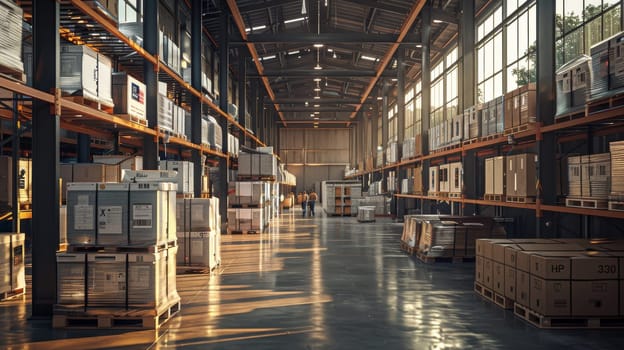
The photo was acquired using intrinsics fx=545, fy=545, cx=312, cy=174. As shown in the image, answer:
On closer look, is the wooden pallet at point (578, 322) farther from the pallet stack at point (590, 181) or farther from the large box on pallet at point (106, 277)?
the large box on pallet at point (106, 277)

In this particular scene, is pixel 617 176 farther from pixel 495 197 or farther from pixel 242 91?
pixel 242 91

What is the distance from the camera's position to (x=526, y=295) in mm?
5727

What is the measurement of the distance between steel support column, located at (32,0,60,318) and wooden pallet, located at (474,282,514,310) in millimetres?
4953

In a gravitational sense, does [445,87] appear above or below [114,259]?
above

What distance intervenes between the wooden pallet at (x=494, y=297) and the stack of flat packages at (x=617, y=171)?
1.65m

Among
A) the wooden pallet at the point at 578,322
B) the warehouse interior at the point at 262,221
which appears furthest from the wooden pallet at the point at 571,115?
the wooden pallet at the point at 578,322

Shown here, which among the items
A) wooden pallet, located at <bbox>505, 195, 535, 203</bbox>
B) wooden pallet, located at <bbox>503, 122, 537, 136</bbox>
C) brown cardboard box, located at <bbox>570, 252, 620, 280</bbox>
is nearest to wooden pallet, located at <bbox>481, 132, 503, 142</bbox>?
wooden pallet, located at <bbox>503, 122, 537, 136</bbox>

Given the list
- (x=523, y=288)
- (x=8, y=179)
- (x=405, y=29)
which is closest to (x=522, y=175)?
(x=523, y=288)

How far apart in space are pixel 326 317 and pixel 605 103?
4.22m

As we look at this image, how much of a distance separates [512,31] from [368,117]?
2613cm

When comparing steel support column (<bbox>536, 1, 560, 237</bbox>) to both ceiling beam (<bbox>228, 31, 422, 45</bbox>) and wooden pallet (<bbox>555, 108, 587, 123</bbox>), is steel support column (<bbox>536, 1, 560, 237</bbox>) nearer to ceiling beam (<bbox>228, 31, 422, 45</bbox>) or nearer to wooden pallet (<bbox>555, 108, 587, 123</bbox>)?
wooden pallet (<bbox>555, 108, 587, 123</bbox>)

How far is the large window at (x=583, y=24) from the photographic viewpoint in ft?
31.8

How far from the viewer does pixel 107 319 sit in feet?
17.6

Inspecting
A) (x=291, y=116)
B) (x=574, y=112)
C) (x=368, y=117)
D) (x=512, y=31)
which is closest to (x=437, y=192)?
(x=512, y=31)
